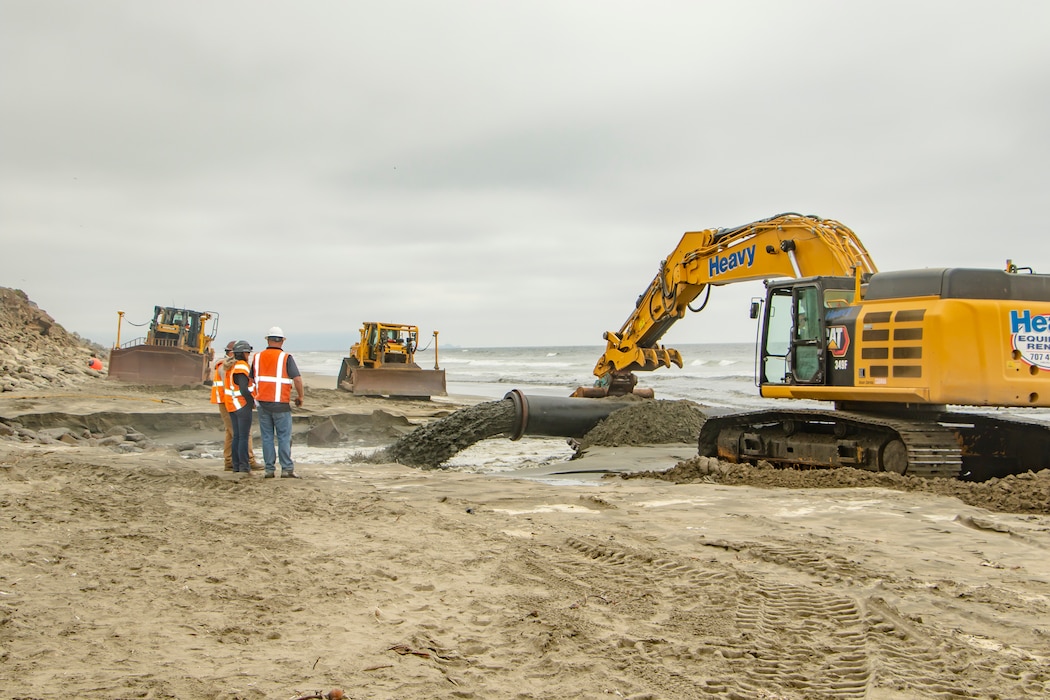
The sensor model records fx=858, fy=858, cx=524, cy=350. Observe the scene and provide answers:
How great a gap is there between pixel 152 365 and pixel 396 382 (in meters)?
7.47

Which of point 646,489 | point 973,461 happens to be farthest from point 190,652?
point 973,461

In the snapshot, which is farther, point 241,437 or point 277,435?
point 241,437

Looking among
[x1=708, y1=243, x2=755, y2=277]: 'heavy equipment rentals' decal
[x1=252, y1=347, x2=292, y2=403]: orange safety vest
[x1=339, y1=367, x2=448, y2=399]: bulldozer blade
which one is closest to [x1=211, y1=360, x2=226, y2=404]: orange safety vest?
[x1=252, y1=347, x2=292, y2=403]: orange safety vest

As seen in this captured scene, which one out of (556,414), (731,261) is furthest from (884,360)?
(556,414)

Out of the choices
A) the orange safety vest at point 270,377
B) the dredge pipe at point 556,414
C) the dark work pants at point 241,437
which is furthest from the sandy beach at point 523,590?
the dredge pipe at point 556,414

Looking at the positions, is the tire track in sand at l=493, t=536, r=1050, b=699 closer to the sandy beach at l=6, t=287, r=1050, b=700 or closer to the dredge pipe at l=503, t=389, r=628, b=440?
the sandy beach at l=6, t=287, r=1050, b=700

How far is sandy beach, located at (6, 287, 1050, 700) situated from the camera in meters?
3.45

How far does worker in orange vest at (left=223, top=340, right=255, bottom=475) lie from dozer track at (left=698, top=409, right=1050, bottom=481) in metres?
5.82

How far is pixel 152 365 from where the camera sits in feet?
85.1

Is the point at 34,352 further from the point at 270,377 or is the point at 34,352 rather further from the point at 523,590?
the point at 523,590

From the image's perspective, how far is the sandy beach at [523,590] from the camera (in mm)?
3451

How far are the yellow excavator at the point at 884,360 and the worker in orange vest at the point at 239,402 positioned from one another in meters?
5.61

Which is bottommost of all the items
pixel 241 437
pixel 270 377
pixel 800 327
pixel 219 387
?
pixel 241 437

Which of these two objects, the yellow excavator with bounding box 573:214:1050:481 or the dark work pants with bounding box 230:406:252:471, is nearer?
the yellow excavator with bounding box 573:214:1050:481
